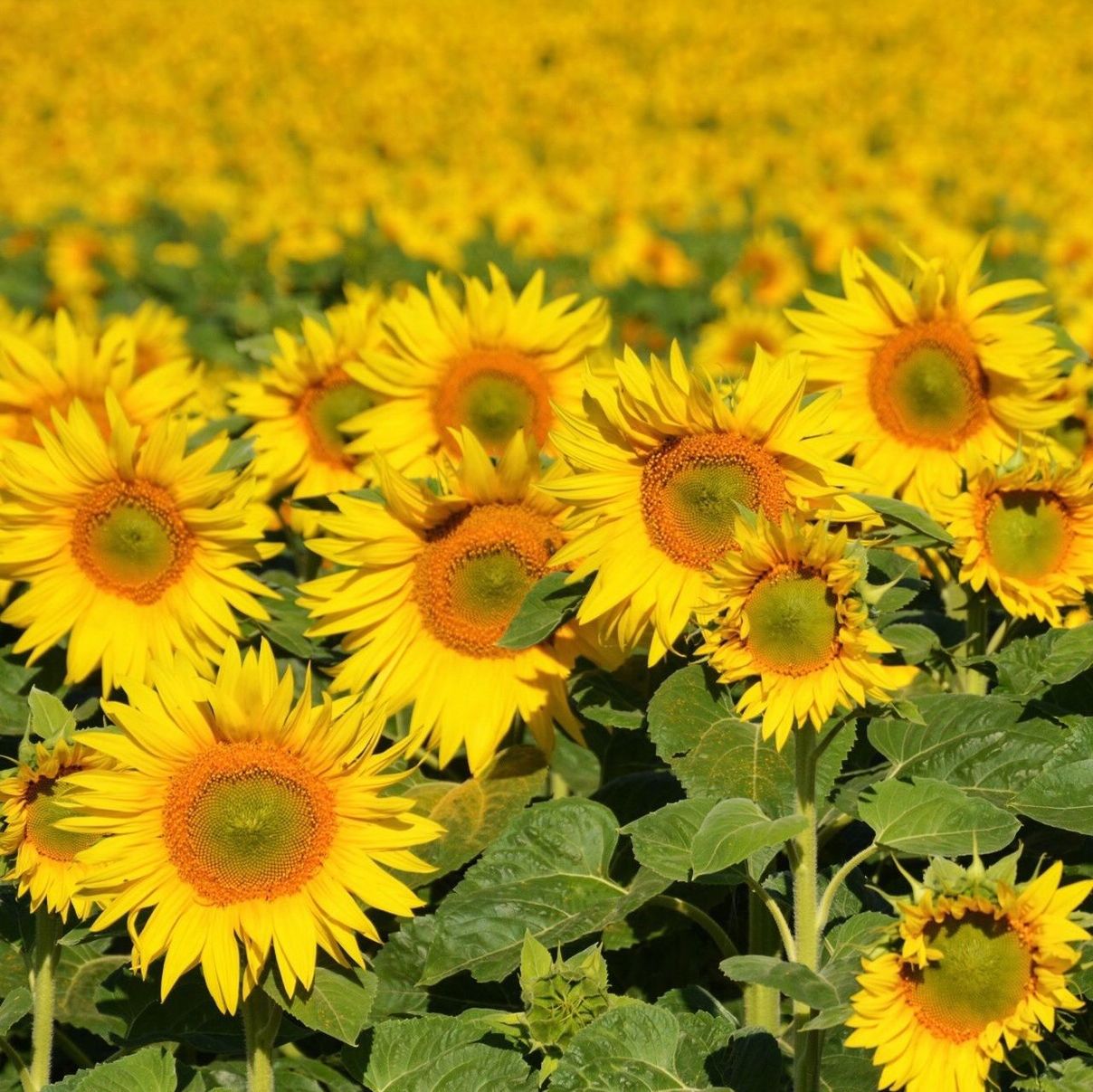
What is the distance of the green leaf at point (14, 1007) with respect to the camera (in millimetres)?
2445

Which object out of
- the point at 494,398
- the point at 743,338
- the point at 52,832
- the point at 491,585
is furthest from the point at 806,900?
the point at 743,338

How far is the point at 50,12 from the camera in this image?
822 inches

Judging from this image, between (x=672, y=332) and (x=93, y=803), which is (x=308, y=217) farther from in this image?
(x=93, y=803)

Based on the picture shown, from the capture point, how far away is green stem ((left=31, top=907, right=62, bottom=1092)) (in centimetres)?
251

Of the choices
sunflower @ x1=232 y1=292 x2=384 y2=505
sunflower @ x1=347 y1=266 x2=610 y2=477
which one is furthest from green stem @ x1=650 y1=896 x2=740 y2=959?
sunflower @ x1=232 y1=292 x2=384 y2=505

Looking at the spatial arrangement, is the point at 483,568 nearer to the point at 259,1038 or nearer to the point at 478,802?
the point at 478,802

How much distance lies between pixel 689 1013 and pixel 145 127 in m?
15.3

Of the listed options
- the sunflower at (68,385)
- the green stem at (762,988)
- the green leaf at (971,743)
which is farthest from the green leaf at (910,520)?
the sunflower at (68,385)

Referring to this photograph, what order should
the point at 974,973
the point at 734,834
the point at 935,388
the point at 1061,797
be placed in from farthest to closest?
the point at 935,388
the point at 1061,797
the point at 734,834
the point at 974,973

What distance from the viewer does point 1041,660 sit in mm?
2576

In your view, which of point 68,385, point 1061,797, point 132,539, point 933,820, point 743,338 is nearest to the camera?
point 933,820

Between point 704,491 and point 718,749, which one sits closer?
point 718,749

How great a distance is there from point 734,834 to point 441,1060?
2.06ft

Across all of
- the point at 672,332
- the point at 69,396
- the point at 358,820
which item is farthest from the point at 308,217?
the point at 358,820
